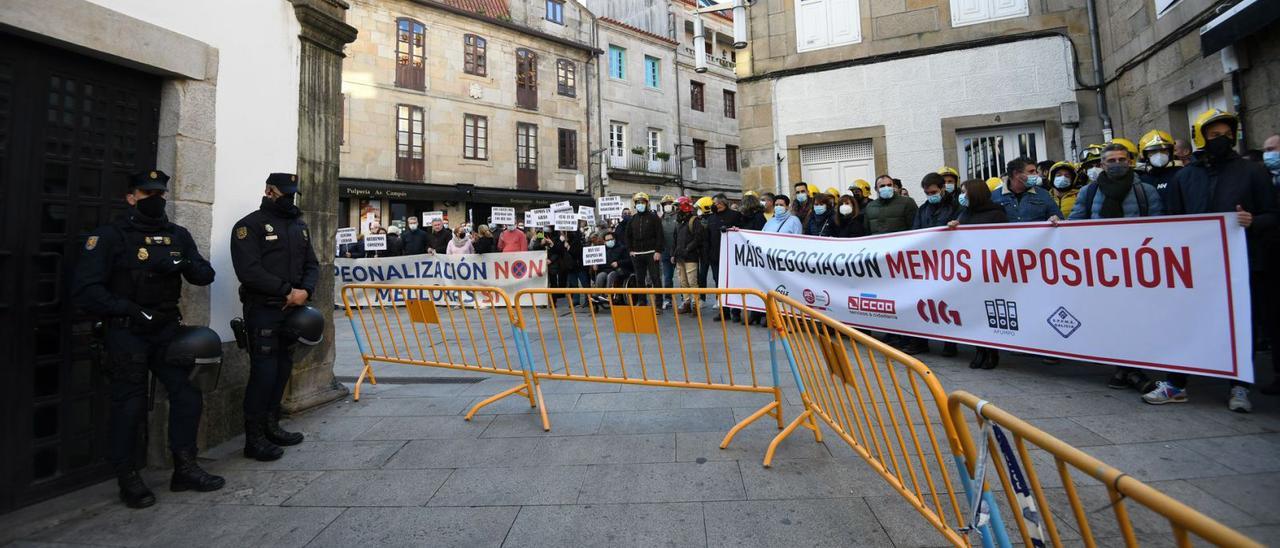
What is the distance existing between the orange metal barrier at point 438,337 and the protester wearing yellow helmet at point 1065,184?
19.0 ft

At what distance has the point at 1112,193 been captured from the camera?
4684mm

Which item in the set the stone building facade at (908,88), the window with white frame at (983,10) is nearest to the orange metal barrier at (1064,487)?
the stone building facade at (908,88)

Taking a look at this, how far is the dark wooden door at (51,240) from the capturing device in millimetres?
3094

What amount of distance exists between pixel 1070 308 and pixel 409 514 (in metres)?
4.94

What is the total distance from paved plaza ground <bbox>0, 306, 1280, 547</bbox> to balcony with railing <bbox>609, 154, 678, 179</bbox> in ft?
80.4

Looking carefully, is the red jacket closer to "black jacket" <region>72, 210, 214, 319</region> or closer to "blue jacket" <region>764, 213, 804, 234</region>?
"blue jacket" <region>764, 213, 804, 234</region>

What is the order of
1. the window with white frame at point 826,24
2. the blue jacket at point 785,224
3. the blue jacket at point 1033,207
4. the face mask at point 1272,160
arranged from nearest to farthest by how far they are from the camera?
1. the face mask at point 1272,160
2. the blue jacket at point 1033,207
3. the blue jacket at point 785,224
4. the window with white frame at point 826,24

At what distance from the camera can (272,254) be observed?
3.88 metres

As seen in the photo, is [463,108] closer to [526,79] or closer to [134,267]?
[526,79]

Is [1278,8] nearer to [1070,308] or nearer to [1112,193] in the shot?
[1112,193]

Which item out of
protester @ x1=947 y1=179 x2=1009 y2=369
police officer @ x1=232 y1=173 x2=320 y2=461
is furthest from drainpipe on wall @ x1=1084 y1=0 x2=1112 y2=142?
police officer @ x1=232 y1=173 x2=320 y2=461

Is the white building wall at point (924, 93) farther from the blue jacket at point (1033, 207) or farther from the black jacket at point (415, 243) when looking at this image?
the black jacket at point (415, 243)

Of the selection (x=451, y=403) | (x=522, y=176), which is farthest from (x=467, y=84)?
(x=451, y=403)

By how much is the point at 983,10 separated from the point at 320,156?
11.6m
